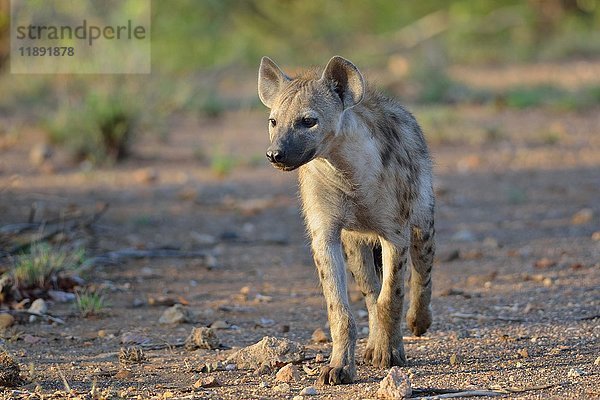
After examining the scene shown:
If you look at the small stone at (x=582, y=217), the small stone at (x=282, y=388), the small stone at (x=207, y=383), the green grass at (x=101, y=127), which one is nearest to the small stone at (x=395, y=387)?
the small stone at (x=282, y=388)

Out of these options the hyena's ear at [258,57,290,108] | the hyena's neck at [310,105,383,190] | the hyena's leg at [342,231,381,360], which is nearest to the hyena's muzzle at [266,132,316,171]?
the hyena's neck at [310,105,383,190]

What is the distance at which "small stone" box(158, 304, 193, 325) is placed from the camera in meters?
5.36

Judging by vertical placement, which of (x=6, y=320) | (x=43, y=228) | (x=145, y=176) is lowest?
(x=6, y=320)

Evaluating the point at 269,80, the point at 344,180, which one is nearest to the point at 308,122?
the point at 344,180

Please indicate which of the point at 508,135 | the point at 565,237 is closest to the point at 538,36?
the point at 508,135

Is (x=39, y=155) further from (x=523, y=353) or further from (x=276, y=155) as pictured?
(x=523, y=353)

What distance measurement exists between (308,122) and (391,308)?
2.81 feet

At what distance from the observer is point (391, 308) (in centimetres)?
455

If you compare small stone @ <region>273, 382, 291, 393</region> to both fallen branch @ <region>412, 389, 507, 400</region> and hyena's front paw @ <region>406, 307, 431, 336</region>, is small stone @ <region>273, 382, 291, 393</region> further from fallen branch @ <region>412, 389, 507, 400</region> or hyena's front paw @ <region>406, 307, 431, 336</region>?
hyena's front paw @ <region>406, 307, 431, 336</region>

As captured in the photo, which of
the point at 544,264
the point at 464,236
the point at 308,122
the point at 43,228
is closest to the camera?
the point at 308,122

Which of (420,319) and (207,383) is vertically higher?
(420,319)

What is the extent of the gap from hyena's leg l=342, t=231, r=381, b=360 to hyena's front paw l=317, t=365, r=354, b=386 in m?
0.65

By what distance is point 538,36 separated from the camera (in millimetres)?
17344

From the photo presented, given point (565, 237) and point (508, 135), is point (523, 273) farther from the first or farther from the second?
point (508, 135)
